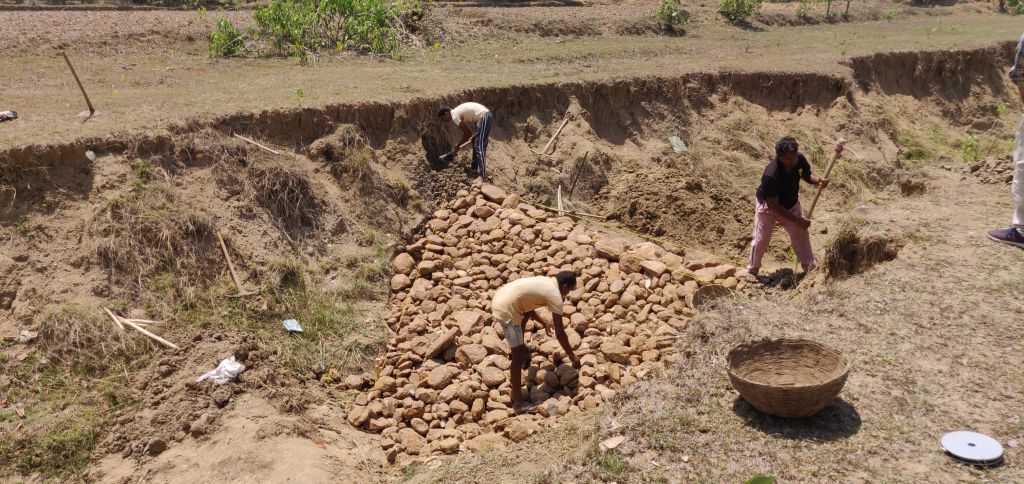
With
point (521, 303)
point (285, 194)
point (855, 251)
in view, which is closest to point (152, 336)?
point (285, 194)

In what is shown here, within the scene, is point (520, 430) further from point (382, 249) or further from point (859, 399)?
point (382, 249)

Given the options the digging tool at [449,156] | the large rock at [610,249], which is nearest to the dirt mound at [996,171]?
the large rock at [610,249]

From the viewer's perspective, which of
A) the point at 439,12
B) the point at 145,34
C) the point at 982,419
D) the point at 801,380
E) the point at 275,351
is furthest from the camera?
the point at 439,12

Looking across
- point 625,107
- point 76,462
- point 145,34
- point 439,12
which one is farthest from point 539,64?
point 76,462

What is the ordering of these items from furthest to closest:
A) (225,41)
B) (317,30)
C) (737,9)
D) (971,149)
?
1. (737,9)
2. (317,30)
3. (225,41)
4. (971,149)

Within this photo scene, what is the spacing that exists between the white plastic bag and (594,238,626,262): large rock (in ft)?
11.4

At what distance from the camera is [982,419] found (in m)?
4.11

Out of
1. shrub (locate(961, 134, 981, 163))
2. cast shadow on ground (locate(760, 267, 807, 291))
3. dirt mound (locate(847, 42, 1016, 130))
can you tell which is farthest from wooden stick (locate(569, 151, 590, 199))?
dirt mound (locate(847, 42, 1016, 130))

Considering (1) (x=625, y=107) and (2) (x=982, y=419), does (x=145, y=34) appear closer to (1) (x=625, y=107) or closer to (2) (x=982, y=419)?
(1) (x=625, y=107)

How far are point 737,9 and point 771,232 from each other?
12.9m

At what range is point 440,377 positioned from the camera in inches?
234

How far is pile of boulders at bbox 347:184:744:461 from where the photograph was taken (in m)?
5.56

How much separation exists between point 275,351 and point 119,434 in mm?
1307

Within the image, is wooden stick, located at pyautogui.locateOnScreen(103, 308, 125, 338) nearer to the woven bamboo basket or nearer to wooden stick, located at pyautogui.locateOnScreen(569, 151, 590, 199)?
the woven bamboo basket
